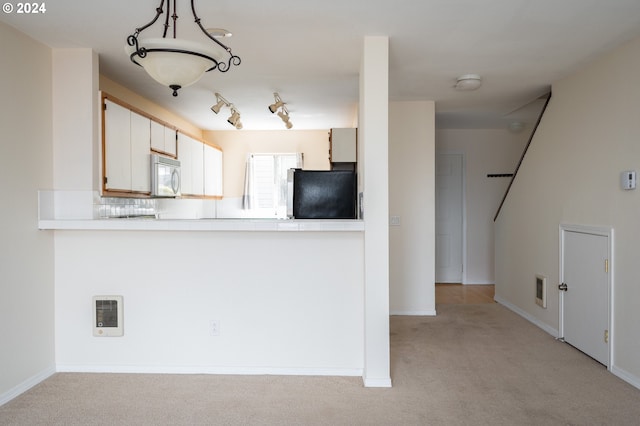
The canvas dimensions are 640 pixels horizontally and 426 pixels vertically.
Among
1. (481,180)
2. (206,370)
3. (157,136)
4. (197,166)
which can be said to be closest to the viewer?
(206,370)

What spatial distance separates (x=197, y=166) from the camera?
19.0 ft

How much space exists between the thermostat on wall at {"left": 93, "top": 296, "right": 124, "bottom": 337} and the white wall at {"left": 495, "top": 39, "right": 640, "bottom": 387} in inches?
139

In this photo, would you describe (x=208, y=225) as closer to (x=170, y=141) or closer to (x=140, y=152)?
(x=140, y=152)

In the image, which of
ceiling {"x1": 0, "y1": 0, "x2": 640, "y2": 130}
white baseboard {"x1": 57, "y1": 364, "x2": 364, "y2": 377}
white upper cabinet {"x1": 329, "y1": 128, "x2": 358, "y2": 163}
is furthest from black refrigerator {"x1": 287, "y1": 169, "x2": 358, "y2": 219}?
white upper cabinet {"x1": 329, "y1": 128, "x2": 358, "y2": 163}

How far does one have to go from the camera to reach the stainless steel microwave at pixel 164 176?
4398mm

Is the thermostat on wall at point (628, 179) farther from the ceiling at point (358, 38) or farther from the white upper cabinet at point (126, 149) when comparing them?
the white upper cabinet at point (126, 149)

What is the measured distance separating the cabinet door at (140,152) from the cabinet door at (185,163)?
32.6 inches

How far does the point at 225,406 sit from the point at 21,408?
1196 millimetres

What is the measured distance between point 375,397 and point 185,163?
353cm

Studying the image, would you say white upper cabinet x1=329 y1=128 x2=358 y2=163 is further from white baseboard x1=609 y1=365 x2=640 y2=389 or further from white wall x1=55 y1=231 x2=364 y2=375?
white baseboard x1=609 y1=365 x2=640 y2=389

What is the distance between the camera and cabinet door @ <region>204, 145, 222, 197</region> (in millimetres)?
6164

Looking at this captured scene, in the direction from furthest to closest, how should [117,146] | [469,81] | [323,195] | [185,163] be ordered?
1. [185,163]
2. [469,81]
3. [117,146]
4. [323,195]

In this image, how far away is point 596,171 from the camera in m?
3.56

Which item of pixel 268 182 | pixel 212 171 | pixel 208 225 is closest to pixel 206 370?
pixel 208 225
